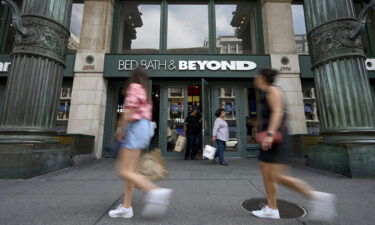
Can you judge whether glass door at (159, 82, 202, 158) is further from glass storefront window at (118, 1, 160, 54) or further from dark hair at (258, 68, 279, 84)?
dark hair at (258, 68, 279, 84)

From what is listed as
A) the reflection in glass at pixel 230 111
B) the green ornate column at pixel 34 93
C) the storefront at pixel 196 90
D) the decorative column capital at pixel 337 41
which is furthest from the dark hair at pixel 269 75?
the reflection in glass at pixel 230 111

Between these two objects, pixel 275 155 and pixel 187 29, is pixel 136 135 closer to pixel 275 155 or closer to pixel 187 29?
pixel 275 155

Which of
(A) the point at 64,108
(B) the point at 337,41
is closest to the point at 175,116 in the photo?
(A) the point at 64,108

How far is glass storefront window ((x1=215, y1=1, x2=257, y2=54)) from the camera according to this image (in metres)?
9.90

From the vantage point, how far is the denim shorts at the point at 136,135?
2338mm

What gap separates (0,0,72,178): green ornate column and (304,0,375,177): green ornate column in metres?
7.00

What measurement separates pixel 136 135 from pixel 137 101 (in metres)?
0.38

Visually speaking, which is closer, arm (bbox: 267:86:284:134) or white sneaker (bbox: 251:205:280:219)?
arm (bbox: 267:86:284:134)

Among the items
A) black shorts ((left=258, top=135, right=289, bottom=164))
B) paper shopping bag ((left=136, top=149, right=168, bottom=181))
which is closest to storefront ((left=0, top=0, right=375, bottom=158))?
paper shopping bag ((left=136, top=149, right=168, bottom=181))

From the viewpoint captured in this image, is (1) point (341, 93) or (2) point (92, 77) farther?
(2) point (92, 77)

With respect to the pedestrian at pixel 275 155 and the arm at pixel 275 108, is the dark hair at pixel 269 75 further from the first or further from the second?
the arm at pixel 275 108

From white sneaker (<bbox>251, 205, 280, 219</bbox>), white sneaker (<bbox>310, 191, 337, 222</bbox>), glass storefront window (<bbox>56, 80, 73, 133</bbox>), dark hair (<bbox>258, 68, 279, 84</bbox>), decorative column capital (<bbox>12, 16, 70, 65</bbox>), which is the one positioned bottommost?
white sneaker (<bbox>251, 205, 280, 219</bbox>)

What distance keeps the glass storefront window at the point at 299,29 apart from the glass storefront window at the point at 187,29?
4114 millimetres

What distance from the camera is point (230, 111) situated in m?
9.39
